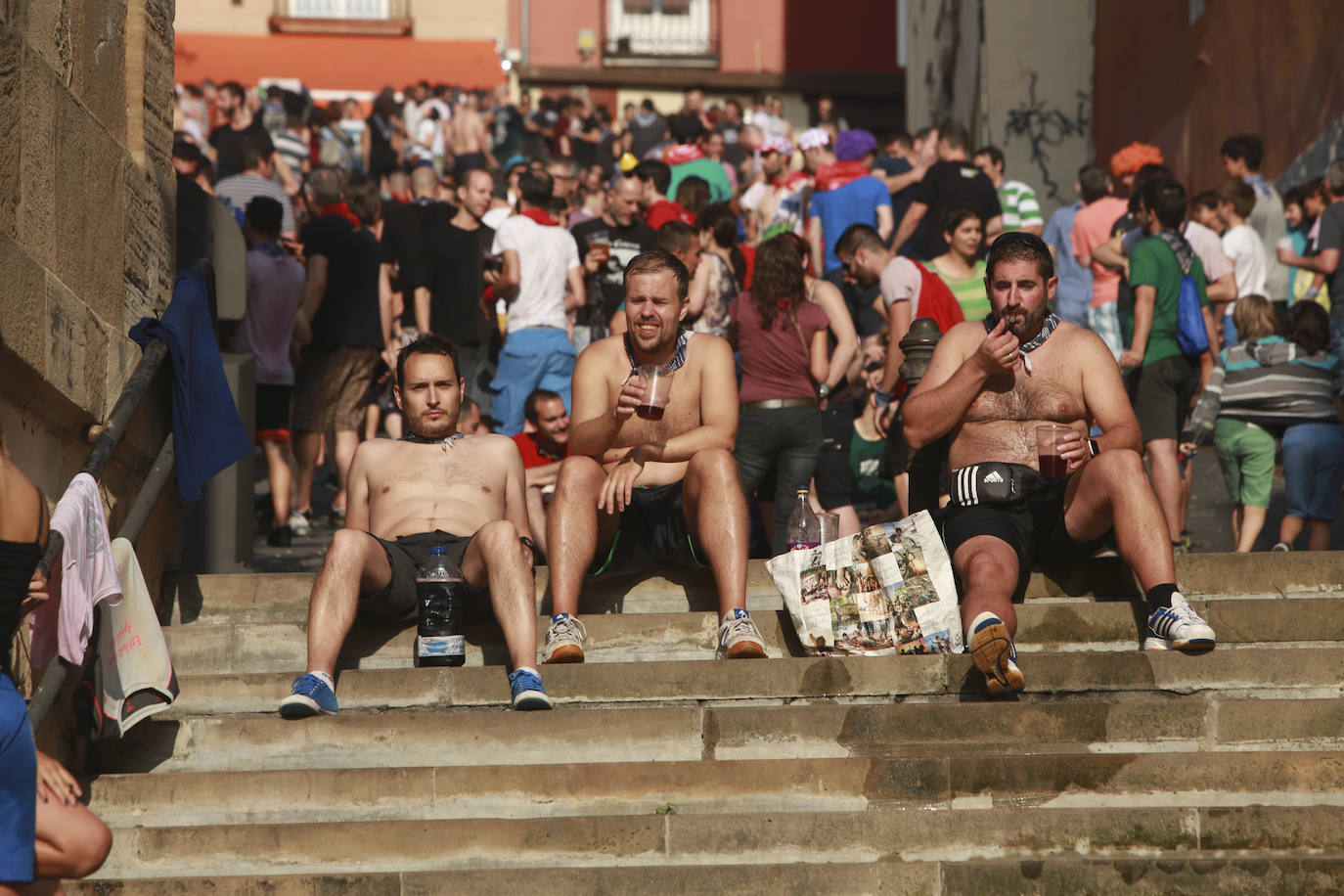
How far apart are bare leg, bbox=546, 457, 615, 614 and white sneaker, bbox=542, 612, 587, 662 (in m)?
0.10

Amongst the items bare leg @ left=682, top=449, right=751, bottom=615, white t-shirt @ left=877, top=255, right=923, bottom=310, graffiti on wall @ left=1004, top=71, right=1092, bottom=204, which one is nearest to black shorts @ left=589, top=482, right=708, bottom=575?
bare leg @ left=682, top=449, right=751, bottom=615

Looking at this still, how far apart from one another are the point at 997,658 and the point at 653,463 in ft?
5.94

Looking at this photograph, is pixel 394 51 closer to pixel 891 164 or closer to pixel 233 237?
pixel 891 164

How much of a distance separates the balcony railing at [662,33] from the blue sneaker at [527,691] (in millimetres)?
26907

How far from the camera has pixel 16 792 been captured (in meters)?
3.66

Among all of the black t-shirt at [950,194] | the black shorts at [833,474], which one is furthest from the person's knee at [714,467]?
the black t-shirt at [950,194]

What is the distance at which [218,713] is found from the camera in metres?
5.54

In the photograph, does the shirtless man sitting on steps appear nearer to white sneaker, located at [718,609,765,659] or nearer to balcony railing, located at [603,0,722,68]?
white sneaker, located at [718,609,765,659]

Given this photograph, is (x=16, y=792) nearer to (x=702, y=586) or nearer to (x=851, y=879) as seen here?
(x=851, y=879)

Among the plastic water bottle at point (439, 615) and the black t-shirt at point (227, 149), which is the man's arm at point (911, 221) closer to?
the plastic water bottle at point (439, 615)

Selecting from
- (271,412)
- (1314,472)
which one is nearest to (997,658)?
(1314,472)

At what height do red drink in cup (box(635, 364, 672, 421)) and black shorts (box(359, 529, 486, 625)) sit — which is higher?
red drink in cup (box(635, 364, 672, 421))

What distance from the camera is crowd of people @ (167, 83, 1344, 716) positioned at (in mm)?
5902

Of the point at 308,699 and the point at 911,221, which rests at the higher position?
the point at 911,221
